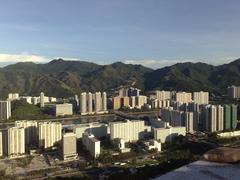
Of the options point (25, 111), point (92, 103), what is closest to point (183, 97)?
point (92, 103)

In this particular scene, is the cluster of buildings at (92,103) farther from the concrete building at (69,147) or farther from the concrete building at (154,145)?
the concrete building at (69,147)

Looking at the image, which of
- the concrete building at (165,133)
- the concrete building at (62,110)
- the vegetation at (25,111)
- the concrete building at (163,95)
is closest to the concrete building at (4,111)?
the vegetation at (25,111)

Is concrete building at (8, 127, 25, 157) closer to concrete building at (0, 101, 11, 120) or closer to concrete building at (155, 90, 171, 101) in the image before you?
concrete building at (0, 101, 11, 120)

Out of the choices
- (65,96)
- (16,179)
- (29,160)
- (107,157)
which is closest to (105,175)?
(107,157)

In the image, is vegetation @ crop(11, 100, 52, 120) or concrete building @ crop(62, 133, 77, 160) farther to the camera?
vegetation @ crop(11, 100, 52, 120)

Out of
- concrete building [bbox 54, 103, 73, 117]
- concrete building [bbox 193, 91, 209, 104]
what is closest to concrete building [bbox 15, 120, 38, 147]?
concrete building [bbox 54, 103, 73, 117]
